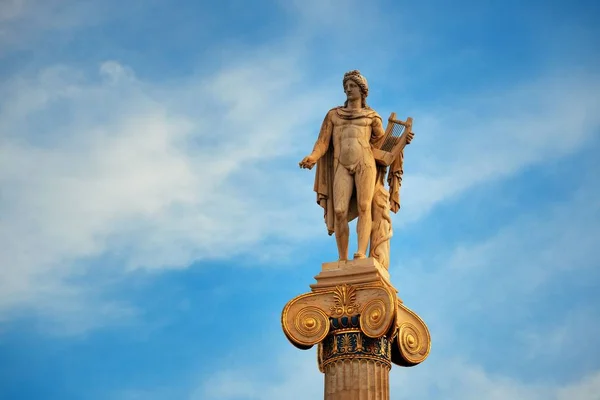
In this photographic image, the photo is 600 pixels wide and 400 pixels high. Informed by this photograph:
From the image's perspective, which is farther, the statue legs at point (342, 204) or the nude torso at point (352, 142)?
the nude torso at point (352, 142)

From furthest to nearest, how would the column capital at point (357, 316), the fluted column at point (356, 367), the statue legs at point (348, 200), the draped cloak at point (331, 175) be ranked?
the draped cloak at point (331, 175), the statue legs at point (348, 200), the column capital at point (357, 316), the fluted column at point (356, 367)

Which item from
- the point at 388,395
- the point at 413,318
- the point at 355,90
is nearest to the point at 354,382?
the point at 388,395

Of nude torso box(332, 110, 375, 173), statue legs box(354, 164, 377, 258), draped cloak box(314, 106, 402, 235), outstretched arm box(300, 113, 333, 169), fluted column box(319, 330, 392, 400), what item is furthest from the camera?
draped cloak box(314, 106, 402, 235)

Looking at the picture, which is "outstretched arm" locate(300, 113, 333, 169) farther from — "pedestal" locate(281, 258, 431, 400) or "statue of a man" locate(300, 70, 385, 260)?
"pedestal" locate(281, 258, 431, 400)

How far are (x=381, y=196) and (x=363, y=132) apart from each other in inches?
67.3

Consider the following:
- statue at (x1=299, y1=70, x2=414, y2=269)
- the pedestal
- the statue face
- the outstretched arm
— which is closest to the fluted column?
the pedestal

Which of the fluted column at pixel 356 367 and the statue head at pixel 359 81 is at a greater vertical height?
the statue head at pixel 359 81

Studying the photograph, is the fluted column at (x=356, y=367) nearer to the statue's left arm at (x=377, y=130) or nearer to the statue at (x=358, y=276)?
the statue at (x=358, y=276)

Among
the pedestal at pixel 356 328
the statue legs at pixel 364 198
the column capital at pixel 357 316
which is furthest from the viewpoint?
the statue legs at pixel 364 198

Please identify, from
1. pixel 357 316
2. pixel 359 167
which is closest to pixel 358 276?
pixel 357 316

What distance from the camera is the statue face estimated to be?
30.6m

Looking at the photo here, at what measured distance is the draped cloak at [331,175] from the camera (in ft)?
100

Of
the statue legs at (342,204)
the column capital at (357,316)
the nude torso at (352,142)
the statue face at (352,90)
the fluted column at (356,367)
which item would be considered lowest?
the fluted column at (356,367)

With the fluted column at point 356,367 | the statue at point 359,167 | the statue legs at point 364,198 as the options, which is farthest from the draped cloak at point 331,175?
the fluted column at point 356,367
